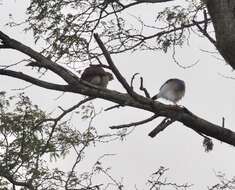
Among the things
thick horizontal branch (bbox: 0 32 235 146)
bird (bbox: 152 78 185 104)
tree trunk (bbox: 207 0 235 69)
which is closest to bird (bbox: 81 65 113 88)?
bird (bbox: 152 78 185 104)

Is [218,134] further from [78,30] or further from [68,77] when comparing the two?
[78,30]

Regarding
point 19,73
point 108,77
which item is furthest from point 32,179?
point 19,73

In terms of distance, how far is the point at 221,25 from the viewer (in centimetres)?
490

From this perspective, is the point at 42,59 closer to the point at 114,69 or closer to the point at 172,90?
the point at 114,69

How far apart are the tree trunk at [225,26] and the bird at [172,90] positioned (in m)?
3.23

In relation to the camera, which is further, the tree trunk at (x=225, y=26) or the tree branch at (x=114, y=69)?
the tree trunk at (x=225, y=26)

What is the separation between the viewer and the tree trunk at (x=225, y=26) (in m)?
→ 4.82

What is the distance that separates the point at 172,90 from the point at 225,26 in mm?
3374

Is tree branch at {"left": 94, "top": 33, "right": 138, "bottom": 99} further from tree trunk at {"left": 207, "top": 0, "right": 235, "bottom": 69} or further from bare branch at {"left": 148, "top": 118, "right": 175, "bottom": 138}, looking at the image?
tree trunk at {"left": 207, "top": 0, "right": 235, "bottom": 69}

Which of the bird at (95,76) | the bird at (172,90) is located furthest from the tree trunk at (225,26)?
the bird at (95,76)

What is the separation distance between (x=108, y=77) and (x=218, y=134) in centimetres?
472

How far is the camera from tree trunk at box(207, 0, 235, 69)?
482 cm

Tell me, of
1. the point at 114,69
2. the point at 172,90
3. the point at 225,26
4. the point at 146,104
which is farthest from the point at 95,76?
the point at 114,69

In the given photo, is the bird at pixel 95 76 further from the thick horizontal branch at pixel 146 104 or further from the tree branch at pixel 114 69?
the tree branch at pixel 114 69
